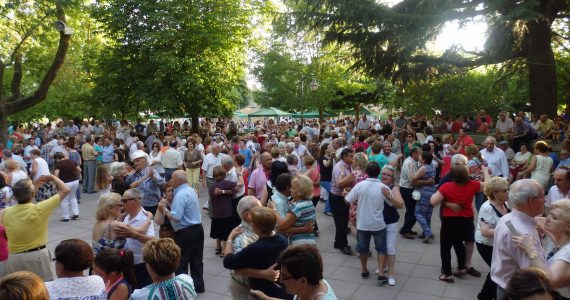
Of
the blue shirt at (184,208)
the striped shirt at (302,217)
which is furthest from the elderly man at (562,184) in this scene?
the blue shirt at (184,208)

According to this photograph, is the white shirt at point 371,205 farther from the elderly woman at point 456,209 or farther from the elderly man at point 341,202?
the elderly man at point 341,202

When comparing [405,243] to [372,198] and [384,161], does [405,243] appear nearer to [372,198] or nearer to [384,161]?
[384,161]

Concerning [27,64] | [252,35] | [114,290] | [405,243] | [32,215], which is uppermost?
[252,35]

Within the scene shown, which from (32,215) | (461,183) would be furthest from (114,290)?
(461,183)

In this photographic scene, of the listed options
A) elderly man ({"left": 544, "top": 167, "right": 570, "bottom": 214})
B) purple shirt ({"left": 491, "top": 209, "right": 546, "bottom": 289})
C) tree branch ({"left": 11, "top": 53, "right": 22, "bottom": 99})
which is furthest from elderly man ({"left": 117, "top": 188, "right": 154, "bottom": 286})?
tree branch ({"left": 11, "top": 53, "right": 22, "bottom": 99})

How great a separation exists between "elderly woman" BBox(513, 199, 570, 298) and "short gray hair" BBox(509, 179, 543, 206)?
221 millimetres

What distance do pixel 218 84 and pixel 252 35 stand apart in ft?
16.2

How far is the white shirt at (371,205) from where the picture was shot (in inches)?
223

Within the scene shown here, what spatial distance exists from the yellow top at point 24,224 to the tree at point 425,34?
432 inches

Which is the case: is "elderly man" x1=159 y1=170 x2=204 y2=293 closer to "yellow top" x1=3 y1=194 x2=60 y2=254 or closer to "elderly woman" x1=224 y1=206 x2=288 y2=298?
"yellow top" x1=3 y1=194 x2=60 y2=254

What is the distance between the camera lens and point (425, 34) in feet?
42.3

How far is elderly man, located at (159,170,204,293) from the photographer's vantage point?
16.9 feet

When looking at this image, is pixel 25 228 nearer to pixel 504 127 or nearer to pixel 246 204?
pixel 246 204

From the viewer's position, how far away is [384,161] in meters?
8.60
